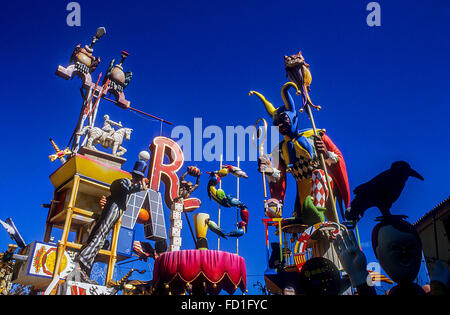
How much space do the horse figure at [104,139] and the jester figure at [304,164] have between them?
25.6 ft

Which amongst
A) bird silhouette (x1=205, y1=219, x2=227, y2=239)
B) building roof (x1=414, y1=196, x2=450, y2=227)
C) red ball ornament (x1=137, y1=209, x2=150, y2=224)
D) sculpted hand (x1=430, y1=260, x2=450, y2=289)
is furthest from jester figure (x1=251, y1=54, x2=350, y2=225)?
red ball ornament (x1=137, y1=209, x2=150, y2=224)

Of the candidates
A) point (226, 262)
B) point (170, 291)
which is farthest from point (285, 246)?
point (170, 291)

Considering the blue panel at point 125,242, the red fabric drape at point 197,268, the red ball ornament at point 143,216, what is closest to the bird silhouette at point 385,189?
the red fabric drape at point 197,268

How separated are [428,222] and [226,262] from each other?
988 centimetres

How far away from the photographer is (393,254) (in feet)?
17.1

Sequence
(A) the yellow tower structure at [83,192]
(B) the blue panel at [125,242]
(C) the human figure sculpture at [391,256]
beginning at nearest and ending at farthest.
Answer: (C) the human figure sculpture at [391,256] < (A) the yellow tower structure at [83,192] < (B) the blue panel at [125,242]

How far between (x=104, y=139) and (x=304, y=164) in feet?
32.5

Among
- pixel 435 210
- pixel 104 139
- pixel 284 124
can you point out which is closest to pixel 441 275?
pixel 284 124

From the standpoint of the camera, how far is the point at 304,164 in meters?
11.2

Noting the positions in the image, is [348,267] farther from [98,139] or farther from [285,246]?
[98,139]

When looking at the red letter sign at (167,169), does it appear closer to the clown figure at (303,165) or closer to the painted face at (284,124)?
the clown figure at (303,165)

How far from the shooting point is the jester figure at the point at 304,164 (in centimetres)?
1030

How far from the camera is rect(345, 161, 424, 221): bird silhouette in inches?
223

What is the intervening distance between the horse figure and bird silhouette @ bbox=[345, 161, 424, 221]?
13158 mm
